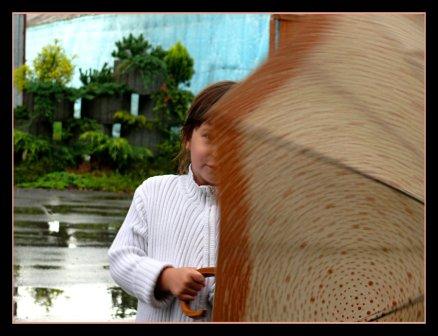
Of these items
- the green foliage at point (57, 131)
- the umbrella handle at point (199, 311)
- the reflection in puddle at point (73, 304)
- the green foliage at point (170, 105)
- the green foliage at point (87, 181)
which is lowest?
the reflection in puddle at point (73, 304)

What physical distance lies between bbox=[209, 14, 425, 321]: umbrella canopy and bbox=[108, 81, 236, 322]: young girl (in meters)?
0.11

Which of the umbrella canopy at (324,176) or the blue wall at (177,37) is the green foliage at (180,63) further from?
the umbrella canopy at (324,176)

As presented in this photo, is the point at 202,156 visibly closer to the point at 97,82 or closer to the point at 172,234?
the point at 172,234

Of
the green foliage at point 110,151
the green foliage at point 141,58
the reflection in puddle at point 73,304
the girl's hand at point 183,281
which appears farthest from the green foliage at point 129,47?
the girl's hand at point 183,281

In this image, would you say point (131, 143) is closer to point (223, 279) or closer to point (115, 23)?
point (115, 23)

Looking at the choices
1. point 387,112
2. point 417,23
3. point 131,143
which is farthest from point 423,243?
point 131,143

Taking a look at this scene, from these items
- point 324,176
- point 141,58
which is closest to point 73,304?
point 141,58

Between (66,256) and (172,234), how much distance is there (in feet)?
3.30

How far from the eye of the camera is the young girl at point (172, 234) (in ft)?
8.37

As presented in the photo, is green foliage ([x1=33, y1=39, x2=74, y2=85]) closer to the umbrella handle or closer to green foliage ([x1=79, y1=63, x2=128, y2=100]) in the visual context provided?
green foliage ([x1=79, y1=63, x2=128, y2=100])

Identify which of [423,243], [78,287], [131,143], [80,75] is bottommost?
[78,287]

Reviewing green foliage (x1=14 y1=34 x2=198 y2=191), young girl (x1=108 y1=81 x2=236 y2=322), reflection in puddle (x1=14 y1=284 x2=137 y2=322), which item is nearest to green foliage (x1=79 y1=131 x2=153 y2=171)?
green foliage (x1=14 y1=34 x2=198 y2=191)

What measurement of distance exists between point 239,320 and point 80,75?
4.16 ft

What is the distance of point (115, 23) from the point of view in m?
3.39
